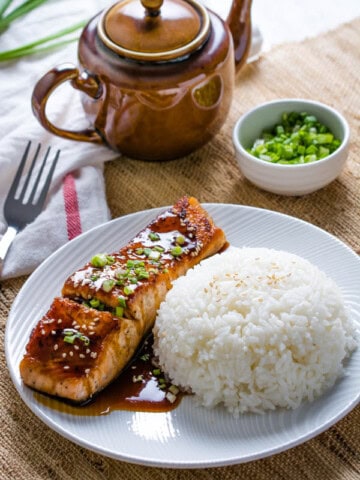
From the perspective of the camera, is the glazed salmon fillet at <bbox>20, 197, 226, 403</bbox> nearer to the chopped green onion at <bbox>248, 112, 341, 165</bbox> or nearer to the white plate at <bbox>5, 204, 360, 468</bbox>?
the white plate at <bbox>5, 204, 360, 468</bbox>

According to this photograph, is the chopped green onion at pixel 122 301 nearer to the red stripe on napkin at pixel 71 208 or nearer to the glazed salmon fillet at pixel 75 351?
the glazed salmon fillet at pixel 75 351

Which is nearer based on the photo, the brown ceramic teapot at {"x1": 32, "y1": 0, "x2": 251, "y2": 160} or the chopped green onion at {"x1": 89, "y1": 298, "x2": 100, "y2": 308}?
the chopped green onion at {"x1": 89, "y1": 298, "x2": 100, "y2": 308}

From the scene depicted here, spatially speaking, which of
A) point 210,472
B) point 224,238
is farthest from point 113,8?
point 210,472

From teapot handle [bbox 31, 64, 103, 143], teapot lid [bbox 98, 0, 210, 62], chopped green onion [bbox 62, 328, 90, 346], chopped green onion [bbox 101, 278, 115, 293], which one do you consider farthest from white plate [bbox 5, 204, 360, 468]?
teapot lid [bbox 98, 0, 210, 62]

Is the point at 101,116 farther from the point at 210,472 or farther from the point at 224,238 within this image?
the point at 210,472

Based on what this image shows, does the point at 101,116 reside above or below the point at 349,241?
above

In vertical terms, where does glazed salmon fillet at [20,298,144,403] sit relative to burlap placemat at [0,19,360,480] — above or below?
above
